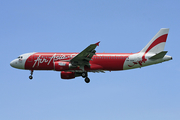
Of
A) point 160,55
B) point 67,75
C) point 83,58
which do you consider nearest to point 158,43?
point 160,55

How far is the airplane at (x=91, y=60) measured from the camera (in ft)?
165

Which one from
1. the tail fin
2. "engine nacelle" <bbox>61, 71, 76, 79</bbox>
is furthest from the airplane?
"engine nacelle" <bbox>61, 71, 76, 79</bbox>

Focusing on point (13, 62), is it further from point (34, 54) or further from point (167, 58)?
point (167, 58)

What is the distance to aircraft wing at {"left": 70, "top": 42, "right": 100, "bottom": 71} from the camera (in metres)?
47.6

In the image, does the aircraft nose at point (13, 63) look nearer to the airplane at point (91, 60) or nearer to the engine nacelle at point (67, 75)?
the airplane at point (91, 60)

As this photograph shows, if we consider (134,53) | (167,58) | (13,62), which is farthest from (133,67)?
(13,62)

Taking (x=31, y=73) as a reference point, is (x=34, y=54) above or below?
above

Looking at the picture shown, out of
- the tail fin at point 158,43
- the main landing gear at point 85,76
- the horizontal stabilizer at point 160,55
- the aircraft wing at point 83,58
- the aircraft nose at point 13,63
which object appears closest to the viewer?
the aircraft wing at point 83,58

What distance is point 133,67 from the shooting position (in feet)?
171

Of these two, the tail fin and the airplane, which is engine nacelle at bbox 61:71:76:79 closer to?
the airplane

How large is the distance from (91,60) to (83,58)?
6.67 ft

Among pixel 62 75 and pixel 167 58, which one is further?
pixel 62 75

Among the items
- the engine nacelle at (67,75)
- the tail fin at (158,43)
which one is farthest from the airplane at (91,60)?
the engine nacelle at (67,75)

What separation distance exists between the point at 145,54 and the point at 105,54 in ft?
22.5
